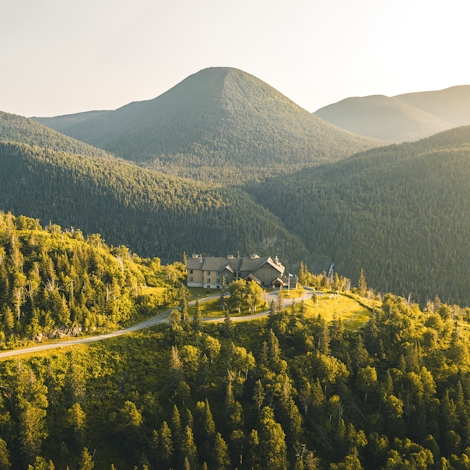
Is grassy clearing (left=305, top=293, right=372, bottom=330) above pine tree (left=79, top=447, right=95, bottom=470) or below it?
above

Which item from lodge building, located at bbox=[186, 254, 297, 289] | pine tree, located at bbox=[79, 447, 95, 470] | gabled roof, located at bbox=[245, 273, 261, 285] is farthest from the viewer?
lodge building, located at bbox=[186, 254, 297, 289]

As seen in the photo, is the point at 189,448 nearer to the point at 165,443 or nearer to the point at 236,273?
the point at 165,443

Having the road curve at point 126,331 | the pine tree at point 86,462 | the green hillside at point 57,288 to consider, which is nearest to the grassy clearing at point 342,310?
the road curve at point 126,331

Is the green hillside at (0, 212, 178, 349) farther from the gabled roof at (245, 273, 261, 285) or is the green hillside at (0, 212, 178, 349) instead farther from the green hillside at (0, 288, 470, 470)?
the gabled roof at (245, 273, 261, 285)

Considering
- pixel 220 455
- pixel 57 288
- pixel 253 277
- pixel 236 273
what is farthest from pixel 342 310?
pixel 57 288

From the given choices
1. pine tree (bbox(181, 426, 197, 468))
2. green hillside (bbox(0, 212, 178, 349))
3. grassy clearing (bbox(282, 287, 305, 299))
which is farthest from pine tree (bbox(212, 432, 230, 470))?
grassy clearing (bbox(282, 287, 305, 299))

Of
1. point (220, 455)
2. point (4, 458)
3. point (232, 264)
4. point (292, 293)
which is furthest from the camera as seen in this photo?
point (232, 264)

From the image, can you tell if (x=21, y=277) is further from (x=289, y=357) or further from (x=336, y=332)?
(x=336, y=332)

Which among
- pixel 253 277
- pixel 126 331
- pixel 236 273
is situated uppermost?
pixel 236 273

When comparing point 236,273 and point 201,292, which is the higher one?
point 236,273
